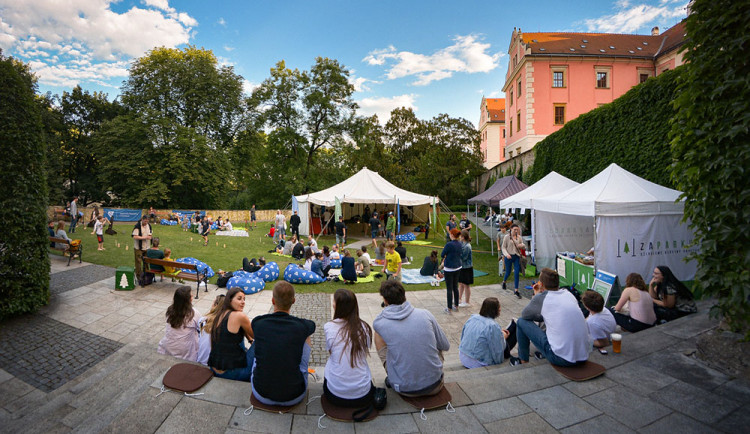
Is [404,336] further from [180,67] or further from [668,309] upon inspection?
[180,67]

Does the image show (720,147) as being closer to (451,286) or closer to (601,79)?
(451,286)

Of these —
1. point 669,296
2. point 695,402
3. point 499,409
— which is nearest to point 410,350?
point 499,409

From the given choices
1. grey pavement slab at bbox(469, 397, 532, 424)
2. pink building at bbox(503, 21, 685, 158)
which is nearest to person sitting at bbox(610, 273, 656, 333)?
grey pavement slab at bbox(469, 397, 532, 424)

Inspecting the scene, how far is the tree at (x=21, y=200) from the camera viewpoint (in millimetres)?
5422

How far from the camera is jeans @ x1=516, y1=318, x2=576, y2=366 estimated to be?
3.44 metres

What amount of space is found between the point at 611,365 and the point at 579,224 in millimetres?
7471

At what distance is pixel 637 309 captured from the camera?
4.76 metres

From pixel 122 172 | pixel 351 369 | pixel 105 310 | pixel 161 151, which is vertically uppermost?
pixel 161 151

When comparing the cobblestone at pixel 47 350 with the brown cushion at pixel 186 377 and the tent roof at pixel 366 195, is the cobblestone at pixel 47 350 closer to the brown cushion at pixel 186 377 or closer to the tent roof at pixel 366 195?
the brown cushion at pixel 186 377

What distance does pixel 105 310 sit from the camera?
20.4 feet

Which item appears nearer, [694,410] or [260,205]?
[694,410]

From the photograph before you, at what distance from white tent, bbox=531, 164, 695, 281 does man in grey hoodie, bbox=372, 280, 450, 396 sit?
575cm

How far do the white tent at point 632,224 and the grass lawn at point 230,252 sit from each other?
110 inches

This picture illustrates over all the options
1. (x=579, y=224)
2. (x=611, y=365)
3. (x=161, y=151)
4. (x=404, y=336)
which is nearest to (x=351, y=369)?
(x=404, y=336)
